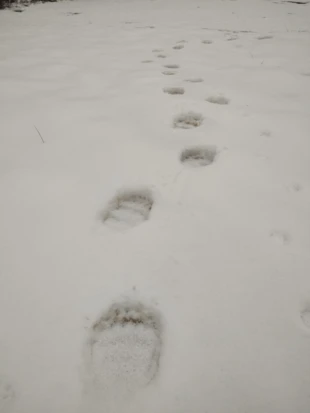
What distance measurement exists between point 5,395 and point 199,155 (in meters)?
1.22

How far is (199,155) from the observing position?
136 centimetres

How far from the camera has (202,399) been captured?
0.61 metres

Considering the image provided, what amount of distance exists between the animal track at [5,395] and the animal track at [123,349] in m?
0.18

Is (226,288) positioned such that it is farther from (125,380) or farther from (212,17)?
(212,17)

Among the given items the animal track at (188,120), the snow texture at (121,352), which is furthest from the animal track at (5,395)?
the animal track at (188,120)

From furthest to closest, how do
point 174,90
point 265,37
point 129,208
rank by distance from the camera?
point 265,37 < point 174,90 < point 129,208

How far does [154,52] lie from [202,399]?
3.24m

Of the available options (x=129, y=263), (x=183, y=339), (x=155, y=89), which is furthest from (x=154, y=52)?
(x=183, y=339)

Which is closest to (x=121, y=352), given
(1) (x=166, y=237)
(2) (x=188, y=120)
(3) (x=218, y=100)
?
(1) (x=166, y=237)

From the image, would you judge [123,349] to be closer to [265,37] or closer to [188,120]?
[188,120]

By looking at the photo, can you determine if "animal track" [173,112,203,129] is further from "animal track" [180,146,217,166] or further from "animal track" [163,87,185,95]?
"animal track" [163,87,185,95]

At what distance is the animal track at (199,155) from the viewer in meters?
1.33

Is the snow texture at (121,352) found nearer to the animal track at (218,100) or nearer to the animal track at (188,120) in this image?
the animal track at (188,120)

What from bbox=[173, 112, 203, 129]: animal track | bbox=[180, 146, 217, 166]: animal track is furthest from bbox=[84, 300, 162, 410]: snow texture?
bbox=[173, 112, 203, 129]: animal track
